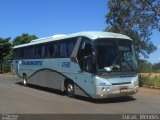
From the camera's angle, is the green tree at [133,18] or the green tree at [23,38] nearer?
the green tree at [133,18]

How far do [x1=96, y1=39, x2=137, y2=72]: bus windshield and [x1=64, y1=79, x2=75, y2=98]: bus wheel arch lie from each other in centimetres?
279

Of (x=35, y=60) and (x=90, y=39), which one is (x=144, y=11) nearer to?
(x=35, y=60)

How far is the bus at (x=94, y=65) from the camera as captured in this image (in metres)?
16.2

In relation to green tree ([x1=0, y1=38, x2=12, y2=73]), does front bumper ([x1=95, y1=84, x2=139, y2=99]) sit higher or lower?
lower

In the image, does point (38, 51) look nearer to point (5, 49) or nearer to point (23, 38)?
point (5, 49)

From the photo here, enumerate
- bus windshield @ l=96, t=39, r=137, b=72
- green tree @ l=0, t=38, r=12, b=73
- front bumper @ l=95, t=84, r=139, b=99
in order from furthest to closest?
1. green tree @ l=0, t=38, r=12, b=73
2. bus windshield @ l=96, t=39, r=137, b=72
3. front bumper @ l=95, t=84, r=139, b=99

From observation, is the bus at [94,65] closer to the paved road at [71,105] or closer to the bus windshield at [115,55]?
the bus windshield at [115,55]

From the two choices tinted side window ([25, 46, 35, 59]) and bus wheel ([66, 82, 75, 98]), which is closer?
bus wheel ([66, 82, 75, 98])

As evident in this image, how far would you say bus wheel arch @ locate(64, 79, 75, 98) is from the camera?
60.8ft

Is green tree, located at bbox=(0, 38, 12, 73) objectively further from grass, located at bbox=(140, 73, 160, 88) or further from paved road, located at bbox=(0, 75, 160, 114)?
paved road, located at bbox=(0, 75, 160, 114)

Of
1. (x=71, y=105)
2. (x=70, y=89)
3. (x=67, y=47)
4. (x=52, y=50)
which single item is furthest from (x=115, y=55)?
(x=52, y=50)

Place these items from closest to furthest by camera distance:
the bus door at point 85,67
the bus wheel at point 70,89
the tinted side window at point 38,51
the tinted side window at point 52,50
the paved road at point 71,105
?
the paved road at point 71,105 → the bus door at point 85,67 → the bus wheel at point 70,89 → the tinted side window at point 52,50 → the tinted side window at point 38,51

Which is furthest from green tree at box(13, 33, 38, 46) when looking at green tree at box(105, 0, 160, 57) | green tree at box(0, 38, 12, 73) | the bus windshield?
the bus windshield

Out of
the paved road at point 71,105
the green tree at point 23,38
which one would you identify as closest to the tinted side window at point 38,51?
the paved road at point 71,105
